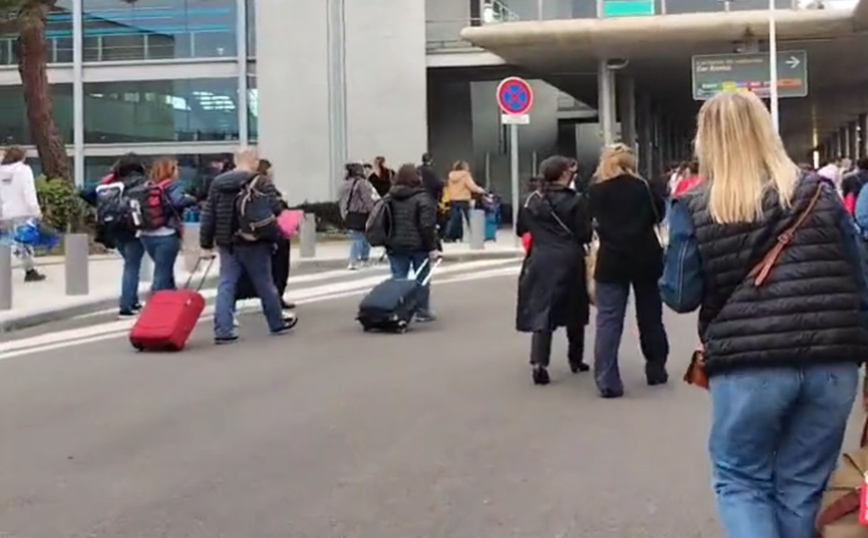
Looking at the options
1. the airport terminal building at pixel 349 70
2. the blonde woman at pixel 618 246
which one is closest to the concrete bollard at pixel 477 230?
the airport terminal building at pixel 349 70

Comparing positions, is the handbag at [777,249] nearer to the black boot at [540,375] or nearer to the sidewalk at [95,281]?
the black boot at [540,375]

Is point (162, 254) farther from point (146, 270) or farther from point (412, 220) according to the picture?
point (146, 270)

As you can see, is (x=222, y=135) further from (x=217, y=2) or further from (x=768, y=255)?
(x=768, y=255)

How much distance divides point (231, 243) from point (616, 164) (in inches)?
177

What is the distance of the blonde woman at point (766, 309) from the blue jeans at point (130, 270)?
10696mm

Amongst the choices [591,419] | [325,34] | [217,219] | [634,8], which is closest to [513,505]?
[591,419]

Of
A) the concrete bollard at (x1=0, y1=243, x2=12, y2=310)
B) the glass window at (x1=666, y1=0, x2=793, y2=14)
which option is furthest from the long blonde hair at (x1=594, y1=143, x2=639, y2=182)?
the glass window at (x1=666, y1=0, x2=793, y2=14)

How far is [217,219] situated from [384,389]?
3.18 meters

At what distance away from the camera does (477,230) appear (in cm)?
2464

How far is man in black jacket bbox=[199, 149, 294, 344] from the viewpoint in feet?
40.0

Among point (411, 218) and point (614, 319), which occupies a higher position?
point (411, 218)

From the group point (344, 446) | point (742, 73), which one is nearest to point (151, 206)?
point (344, 446)

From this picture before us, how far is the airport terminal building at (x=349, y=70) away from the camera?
2977 cm

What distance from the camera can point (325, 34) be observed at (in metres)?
34.1
